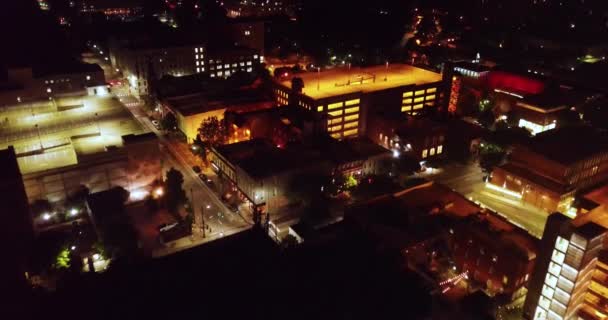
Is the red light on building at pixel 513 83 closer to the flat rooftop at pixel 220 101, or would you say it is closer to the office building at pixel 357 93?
the office building at pixel 357 93

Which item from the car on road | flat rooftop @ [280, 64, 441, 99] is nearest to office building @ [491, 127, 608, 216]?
flat rooftop @ [280, 64, 441, 99]

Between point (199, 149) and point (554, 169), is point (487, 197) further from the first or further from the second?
point (199, 149)

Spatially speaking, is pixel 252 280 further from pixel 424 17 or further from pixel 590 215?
pixel 424 17

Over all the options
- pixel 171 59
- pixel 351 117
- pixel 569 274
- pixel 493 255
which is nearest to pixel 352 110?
pixel 351 117

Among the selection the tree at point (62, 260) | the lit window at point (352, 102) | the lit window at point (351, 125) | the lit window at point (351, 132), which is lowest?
the tree at point (62, 260)

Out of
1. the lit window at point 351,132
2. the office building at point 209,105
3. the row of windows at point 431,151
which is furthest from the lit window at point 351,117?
the row of windows at point 431,151

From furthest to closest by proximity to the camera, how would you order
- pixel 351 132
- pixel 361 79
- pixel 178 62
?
pixel 178 62 < pixel 361 79 < pixel 351 132
